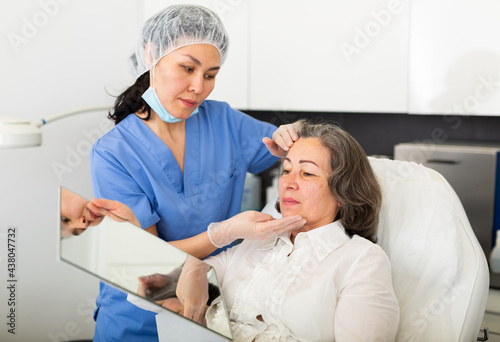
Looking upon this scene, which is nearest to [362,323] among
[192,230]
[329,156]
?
[329,156]

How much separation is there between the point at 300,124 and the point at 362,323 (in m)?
0.61

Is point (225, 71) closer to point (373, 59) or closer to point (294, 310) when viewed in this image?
point (373, 59)

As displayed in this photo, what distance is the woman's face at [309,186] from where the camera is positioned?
137cm

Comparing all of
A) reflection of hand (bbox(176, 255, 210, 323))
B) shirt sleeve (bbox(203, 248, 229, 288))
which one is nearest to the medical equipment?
shirt sleeve (bbox(203, 248, 229, 288))

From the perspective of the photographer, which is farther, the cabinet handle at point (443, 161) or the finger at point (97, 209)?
the cabinet handle at point (443, 161)

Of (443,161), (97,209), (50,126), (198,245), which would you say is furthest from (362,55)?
(97,209)

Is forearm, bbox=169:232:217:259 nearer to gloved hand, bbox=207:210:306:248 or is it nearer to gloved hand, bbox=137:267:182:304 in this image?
gloved hand, bbox=207:210:306:248

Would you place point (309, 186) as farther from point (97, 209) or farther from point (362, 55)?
point (362, 55)

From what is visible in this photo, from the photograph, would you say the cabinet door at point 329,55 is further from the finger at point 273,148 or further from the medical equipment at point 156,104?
the medical equipment at point 156,104

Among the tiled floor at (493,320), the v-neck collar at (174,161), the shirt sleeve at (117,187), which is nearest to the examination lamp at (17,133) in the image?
the shirt sleeve at (117,187)

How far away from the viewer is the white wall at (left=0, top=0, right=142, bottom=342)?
6.59 ft

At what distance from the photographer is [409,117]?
2393 mm

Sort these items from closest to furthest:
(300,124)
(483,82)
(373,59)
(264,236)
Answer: (264,236) → (300,124) → (483,82) → (373,59)

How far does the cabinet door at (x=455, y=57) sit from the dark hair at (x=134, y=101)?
1055mm
